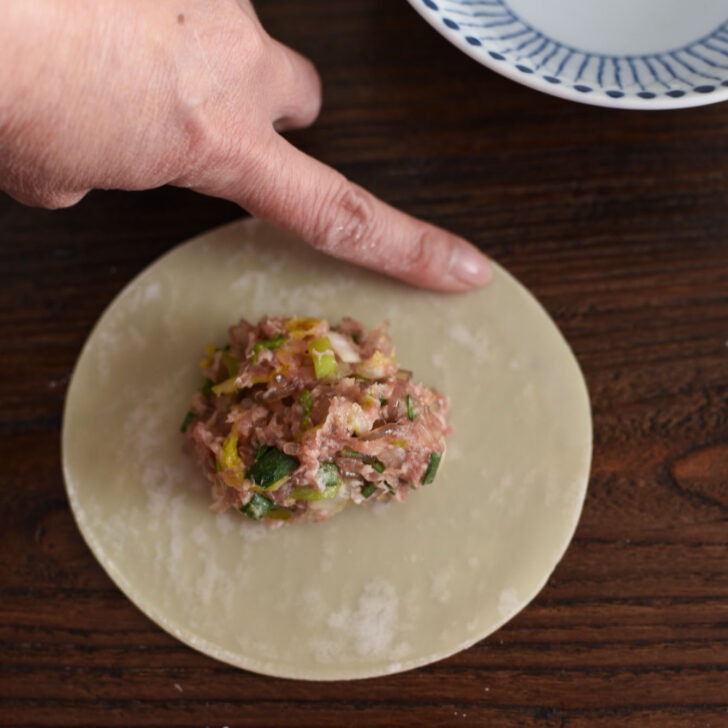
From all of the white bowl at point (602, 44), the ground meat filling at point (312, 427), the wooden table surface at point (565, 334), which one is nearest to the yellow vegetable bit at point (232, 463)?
the ground meat filling at point (312, 427)

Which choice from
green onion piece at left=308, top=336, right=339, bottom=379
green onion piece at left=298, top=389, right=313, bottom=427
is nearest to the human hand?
green onion piece at left=308, top=336, right=339, bottom=379

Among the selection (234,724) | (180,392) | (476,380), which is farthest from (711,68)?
(234,724)

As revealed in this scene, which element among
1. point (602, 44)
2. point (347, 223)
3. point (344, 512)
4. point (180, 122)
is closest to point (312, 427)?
point (344, 512)

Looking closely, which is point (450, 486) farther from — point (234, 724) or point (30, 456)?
point (30, 456)

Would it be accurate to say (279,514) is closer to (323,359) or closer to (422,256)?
(323,359)

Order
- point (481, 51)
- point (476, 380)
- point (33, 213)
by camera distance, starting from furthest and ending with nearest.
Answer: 1. point (33, 213)
2. point (476, 380)
3. point (481, 51)

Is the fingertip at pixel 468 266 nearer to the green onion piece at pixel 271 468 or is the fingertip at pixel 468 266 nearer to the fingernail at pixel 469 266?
the fingernail at pixel 469 266
